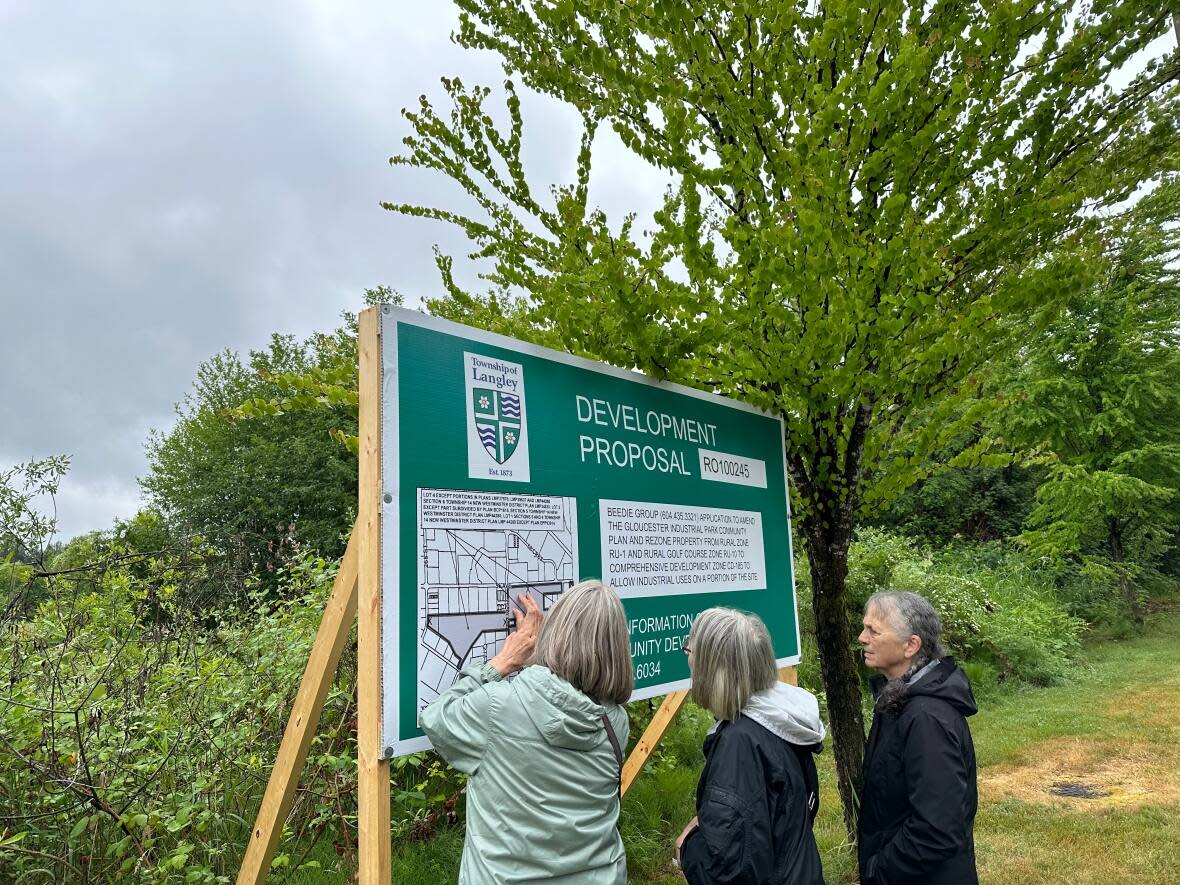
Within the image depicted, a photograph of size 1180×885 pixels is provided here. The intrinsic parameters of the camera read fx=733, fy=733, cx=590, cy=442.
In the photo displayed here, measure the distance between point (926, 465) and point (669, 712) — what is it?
2141 millimetres

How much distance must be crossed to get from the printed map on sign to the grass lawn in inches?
77.1

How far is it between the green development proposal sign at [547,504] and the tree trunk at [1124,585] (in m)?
13.7

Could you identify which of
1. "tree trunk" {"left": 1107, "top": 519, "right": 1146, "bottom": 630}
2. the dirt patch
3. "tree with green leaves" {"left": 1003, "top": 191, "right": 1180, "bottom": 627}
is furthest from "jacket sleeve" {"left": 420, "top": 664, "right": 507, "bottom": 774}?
"tree trunk" {"left": 1107, "top": 519, "right": 1146, "bottom": 630}

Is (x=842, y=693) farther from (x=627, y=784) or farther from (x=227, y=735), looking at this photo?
Answer: (x=227, y=735)

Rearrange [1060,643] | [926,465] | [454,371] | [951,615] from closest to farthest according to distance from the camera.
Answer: [454,371] → [926,465] → [951,615] → [1060,643]

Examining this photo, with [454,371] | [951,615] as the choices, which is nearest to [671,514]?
[454,371]

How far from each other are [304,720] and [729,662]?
1.29 m

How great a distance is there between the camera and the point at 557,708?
6.04ft

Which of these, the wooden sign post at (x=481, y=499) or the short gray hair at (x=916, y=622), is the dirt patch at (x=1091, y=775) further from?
the short gray hair at (x=916, y=622)

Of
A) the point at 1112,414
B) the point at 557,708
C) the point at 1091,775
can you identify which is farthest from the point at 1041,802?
the point at 1112,414

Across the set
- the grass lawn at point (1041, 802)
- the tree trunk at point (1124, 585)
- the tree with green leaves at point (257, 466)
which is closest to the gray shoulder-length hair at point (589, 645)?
the grass lawn at point (1041, 802)

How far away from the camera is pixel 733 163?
3.40 metres

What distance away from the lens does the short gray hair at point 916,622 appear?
247cm

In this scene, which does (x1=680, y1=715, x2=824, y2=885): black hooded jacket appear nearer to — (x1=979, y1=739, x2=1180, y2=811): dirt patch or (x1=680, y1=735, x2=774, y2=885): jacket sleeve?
(x1=680, y1=735, x2=774, y2=885): jacket sleeve
